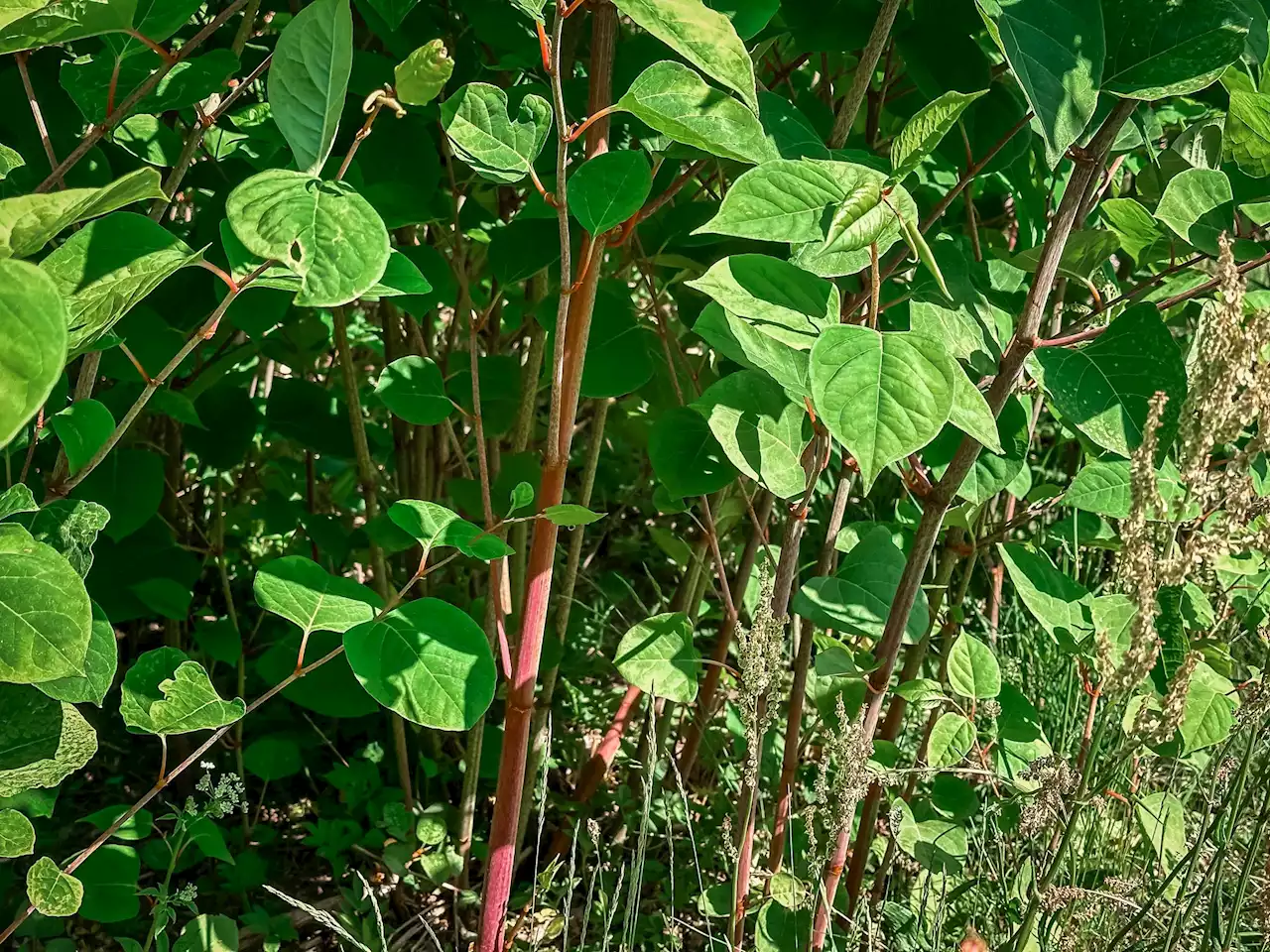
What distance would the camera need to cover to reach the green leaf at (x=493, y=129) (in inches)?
30.4

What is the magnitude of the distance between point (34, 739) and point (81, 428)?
23 centimetres

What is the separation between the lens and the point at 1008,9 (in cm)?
73

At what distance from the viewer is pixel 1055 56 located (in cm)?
73

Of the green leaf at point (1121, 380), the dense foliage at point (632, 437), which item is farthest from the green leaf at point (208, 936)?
the green leaf at point (1121, 380)

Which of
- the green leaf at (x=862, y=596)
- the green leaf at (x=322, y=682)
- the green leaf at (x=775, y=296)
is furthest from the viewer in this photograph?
the green leaf at (x=322, y=682)

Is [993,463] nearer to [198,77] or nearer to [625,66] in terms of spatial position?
[625,66]

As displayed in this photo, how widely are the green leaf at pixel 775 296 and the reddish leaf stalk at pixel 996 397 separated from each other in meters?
0.16

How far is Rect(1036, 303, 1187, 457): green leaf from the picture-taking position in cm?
82

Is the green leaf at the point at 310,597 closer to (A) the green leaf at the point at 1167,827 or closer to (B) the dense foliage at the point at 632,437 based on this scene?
(B) the dense foliage at the point at 632,437

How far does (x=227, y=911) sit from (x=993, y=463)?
1.07m

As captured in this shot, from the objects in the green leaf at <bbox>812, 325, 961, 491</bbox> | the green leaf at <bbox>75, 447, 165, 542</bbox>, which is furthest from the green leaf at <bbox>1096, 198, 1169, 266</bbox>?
the green leaf at <bbox>75, 447, 165, 542</bbox>

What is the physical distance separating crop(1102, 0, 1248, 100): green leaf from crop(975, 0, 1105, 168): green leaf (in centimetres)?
5

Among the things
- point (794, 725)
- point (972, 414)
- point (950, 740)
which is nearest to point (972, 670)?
point (950, 740)

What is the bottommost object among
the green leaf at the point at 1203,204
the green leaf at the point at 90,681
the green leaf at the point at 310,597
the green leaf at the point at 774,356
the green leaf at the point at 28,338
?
the green leaf at the point at 90,681
